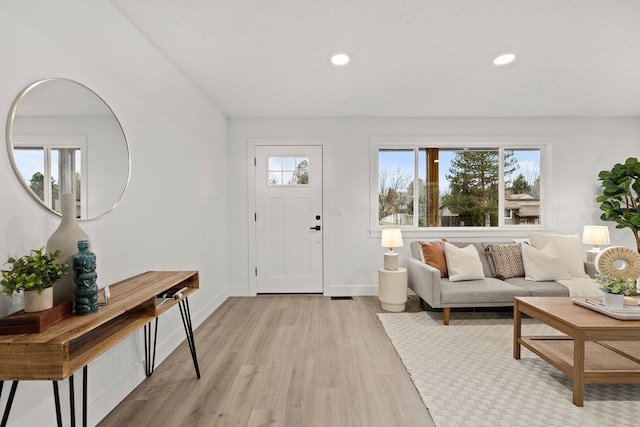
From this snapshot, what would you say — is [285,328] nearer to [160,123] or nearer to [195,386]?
[195,386]

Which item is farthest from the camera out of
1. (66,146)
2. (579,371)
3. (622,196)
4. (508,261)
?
(622,196)

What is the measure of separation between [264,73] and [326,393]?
273 centimetres

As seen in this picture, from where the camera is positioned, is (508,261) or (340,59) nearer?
(340,59)

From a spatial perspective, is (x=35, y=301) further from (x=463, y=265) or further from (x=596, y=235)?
(x=596, y=235)

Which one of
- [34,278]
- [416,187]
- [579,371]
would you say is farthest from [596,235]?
[34,278]

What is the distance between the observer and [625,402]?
195 centimetres

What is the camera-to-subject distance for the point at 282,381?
223cm

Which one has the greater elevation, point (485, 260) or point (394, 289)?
point (485, 260)

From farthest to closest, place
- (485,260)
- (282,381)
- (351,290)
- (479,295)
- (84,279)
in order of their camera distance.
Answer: (351,290) → (485,260) → (479,295) → (282,381) → (84,279)

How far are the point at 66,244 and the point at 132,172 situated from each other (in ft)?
3.17

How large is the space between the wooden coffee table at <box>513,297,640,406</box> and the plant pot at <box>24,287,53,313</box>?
273 centimetres

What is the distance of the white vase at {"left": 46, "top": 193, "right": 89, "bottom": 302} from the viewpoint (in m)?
1.35

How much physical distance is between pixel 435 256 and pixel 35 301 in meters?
3.51

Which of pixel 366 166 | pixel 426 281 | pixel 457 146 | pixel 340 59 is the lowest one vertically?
pixel 426 281
